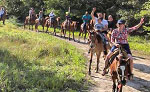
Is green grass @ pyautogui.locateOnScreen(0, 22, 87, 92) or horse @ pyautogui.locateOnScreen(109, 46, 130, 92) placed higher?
horse @ pyautogui.locateOnScreen(109, 46, 130, 92)

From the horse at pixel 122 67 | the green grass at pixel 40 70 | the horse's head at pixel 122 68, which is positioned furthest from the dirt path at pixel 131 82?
the horse's head at pixel 122 68

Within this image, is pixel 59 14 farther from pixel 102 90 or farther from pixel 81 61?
pixel 102 90

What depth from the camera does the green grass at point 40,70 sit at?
813cm

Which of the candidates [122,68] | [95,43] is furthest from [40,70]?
[122,68]

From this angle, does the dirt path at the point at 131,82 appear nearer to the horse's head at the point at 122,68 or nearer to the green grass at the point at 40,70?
the green grass at the point at 40,70

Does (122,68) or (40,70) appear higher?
(122,68)

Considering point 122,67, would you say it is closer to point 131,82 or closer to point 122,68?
point 122,68

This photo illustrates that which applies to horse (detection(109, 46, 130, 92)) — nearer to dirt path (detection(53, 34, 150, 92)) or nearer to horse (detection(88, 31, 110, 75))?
dirt path (detection(53, 34, 150, 92))

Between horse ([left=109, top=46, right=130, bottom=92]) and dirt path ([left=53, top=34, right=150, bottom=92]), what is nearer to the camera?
horse ([left=109, top=46, right=130, bottom=92])

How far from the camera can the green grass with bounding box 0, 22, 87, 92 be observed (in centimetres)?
813

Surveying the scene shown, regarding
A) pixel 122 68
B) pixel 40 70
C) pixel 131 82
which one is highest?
pixel 122 68

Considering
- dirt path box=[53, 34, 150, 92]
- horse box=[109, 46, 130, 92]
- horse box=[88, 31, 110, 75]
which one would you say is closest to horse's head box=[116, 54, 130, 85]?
horse box=[109, 46, 130, 92]

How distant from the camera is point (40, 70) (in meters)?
9.92

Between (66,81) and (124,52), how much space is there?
2619mm
